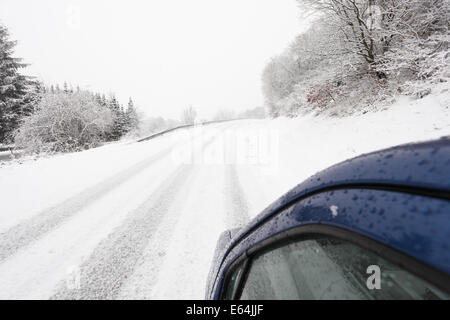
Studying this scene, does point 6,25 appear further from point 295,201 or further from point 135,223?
point 295,201

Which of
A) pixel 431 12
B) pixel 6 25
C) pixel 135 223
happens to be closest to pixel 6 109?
pixel 6 25

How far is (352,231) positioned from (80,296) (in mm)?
3133

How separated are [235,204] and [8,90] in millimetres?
28303

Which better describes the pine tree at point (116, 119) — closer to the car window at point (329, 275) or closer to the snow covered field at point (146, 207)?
the snow covered field at point (146, 207)

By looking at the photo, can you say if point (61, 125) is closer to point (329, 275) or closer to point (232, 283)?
point (232, 283)

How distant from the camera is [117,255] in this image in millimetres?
3256

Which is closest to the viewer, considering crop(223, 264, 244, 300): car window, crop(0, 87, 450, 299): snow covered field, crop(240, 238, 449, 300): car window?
crop(240, 238, 449, 300): car window

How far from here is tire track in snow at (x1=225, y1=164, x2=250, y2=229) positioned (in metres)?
4.23

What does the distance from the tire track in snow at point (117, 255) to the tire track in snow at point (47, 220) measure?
134cm

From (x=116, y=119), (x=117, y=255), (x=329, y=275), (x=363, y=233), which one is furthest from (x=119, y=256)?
(x=116, y=119)

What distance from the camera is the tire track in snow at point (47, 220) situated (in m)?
3.55
